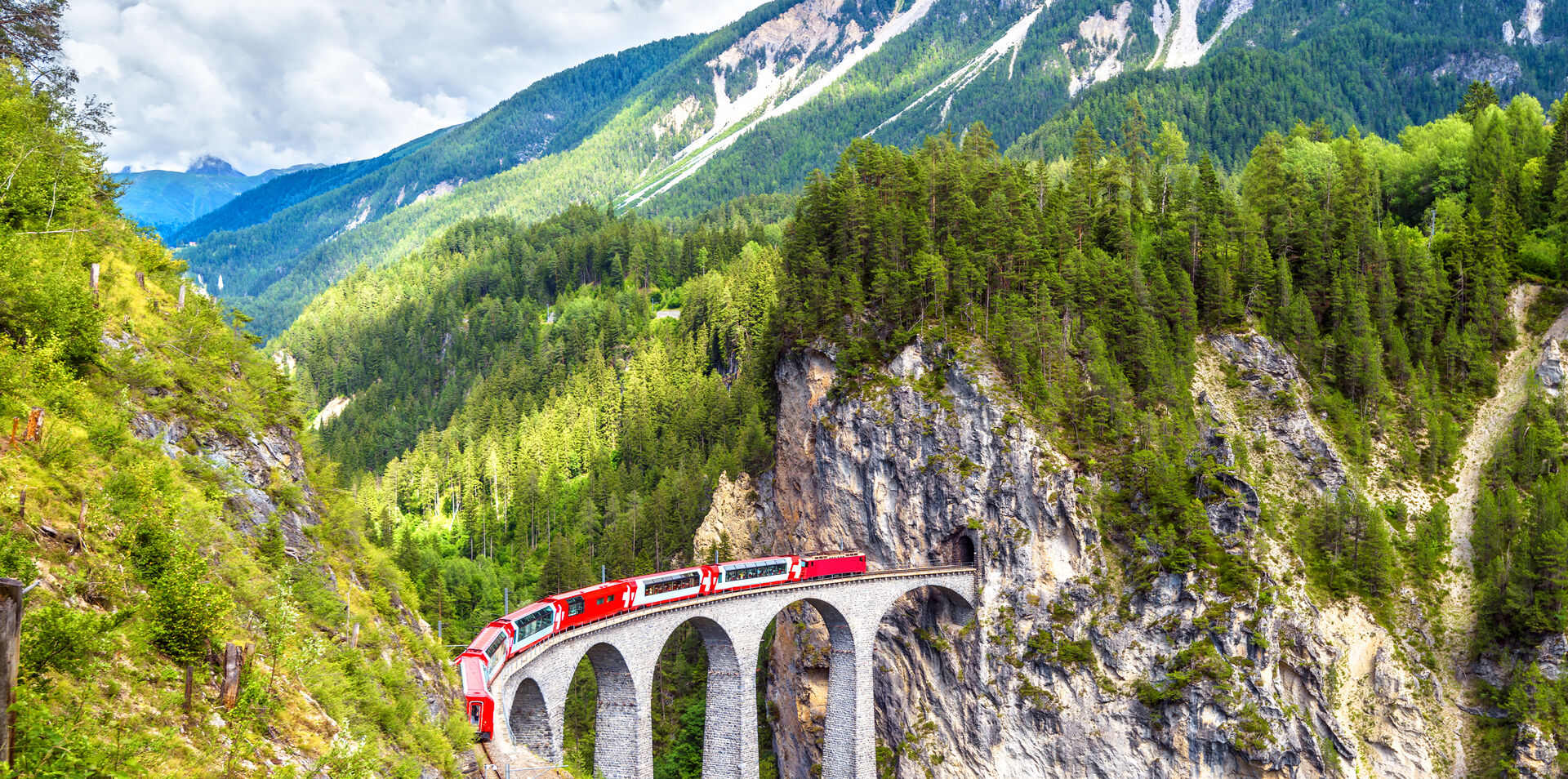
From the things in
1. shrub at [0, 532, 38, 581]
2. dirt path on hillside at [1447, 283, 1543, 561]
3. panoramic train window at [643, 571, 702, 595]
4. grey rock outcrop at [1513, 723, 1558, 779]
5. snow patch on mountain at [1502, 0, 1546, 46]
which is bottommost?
grey rock outcrop at [1513, 723, 1558, 779]

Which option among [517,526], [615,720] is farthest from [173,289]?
[517,526]

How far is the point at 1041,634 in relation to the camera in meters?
58.3

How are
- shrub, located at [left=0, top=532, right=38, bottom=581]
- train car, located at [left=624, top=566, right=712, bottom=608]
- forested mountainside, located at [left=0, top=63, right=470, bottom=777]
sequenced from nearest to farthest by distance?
shrub, located at [left=0, top=532, right=38, bottom=581] < forested mountainside, located at [left=0, top=63, right=470, bottom=777] < train car, located at [left=624, top=566, right=712, bottom=608]

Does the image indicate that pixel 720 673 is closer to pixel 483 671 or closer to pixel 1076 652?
pixel 483 671

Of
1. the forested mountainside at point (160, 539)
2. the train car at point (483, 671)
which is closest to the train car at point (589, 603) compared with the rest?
the train car at point (483, 671)

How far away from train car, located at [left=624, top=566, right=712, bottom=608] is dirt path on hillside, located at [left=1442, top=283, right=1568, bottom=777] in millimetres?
44399

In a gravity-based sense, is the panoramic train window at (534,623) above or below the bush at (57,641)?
above

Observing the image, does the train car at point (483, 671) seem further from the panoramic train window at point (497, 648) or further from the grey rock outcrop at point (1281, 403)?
the grey rock outcrop at point (1281, 403)

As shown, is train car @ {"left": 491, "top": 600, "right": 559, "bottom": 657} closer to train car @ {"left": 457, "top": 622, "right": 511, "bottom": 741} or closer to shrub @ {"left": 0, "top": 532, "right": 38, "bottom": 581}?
train car @ {"left": 457, "top": 622, "right": 511, "bottom": 741}

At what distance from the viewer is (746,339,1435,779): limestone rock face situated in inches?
2135

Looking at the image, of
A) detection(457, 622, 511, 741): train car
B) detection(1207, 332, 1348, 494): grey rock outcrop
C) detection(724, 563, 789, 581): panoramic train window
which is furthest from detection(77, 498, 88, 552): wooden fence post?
detection(1207, 332, 1348, 494): grey rock outcrop

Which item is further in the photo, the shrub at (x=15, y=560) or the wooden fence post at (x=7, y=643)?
the shrub at (x=15, y=560)

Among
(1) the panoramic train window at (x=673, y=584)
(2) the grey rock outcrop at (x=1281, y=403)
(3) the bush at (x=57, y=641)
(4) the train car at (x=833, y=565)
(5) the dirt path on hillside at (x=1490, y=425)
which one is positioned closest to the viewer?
(3) the bush at (x=57, y=641)

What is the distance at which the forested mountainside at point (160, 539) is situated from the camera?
14.3m
